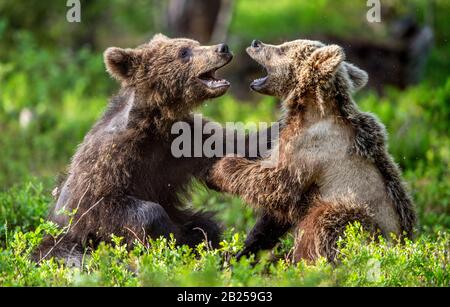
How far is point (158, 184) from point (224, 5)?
44.6 feet

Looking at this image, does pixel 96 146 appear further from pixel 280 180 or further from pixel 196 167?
pixel 280 180

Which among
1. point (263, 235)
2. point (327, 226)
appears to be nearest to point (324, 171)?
point (327, 226)

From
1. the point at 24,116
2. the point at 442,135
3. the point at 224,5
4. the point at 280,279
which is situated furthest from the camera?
the point at 224,5

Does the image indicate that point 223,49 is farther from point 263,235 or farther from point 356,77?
point 263,235

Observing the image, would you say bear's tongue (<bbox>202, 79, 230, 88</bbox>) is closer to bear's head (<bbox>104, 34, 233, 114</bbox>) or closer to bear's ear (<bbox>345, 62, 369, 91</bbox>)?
bear's head (<bbox>104, 34, 233, 114</bbox>)

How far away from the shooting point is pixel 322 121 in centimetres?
839

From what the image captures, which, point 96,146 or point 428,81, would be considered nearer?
point 96,146

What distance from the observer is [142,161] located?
8742 mm

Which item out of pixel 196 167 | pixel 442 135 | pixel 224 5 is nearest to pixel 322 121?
pixel 196 167

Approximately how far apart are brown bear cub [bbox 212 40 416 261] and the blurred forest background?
1.06 m

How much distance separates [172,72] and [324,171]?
1915mm

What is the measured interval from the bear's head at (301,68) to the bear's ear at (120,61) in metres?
1.22

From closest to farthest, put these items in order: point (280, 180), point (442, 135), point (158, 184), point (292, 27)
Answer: point (280, 180) → point (158, 184) → point (442, 135) → point (292, 27)

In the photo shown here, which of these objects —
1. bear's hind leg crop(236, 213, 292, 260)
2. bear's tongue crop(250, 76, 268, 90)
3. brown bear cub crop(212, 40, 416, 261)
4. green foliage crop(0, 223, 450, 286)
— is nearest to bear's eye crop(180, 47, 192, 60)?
bear's tongue crop(250, 76, 268, 90)
